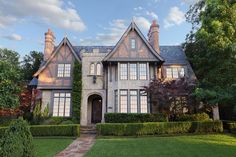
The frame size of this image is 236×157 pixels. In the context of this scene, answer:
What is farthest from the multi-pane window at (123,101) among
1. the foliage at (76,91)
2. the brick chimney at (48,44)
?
the brick chimney at (48,44)

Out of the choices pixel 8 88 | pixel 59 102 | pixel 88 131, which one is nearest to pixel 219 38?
pixel 88 131

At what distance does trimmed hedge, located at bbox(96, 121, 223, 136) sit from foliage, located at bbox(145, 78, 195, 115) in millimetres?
2143

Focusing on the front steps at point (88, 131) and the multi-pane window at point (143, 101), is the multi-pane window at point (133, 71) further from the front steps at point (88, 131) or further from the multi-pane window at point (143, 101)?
the front steps at point (88, 131)

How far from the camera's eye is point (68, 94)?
24406 mm

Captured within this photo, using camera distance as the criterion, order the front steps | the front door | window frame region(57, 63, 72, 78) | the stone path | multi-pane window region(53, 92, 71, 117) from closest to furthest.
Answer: the stone path < the front steps < multi-pane window region(53, 92, 71, 117) < window frame region(57, 63, 72, 78) < the front door

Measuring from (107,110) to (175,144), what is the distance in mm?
10262

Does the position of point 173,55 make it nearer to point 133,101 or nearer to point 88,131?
point 133,101

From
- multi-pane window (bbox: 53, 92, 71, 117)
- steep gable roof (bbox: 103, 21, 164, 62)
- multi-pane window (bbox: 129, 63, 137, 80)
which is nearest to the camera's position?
steep gable roof (bbox: 103, 21, 164, 62)

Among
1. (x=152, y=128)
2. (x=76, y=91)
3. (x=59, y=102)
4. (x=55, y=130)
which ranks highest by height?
(x=76, y=91)

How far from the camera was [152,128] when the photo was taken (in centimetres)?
1805

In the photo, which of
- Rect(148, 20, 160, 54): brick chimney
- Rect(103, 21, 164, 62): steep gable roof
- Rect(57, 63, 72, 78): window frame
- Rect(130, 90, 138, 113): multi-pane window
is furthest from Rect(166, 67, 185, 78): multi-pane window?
Rect(57, 63, 72, 78): window frame

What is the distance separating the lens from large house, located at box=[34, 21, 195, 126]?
883 inches

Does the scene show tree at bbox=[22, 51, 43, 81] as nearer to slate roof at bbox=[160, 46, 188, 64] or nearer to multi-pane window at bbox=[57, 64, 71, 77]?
multi-pane window at bbox=[57, 64, 71, 77]

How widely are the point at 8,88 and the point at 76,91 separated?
6.37 m
